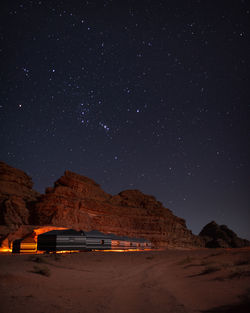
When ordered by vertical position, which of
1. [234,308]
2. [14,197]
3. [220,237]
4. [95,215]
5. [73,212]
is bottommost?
[220,237]

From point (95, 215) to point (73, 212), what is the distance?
433 inches

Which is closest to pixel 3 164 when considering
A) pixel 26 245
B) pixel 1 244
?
pixel 1 244

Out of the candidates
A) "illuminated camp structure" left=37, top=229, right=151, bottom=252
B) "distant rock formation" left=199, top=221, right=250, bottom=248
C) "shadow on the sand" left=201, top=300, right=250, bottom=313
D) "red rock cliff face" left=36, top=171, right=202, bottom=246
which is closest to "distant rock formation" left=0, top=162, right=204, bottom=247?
"red rock cliff face" left=36, top=171, right=202, bottom=246

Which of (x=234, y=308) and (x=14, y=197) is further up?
(x=14, y=197)

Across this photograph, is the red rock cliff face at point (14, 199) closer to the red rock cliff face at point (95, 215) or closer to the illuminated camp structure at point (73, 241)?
the red rock cliff face at point (95, 215)

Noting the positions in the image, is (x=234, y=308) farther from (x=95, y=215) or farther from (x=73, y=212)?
(x=95, y=215)

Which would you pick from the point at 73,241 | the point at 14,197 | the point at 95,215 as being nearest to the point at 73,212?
the point at 95,215

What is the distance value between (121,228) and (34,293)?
6458cm

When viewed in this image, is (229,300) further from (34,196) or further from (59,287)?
(34,196)

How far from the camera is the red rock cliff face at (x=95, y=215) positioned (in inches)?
2159

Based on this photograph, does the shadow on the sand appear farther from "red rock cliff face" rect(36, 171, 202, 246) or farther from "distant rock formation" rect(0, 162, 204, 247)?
"red rock cliff face" rect(36, 171, 202, 246)

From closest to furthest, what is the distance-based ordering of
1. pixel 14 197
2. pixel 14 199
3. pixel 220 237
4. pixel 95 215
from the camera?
1. pixel 14 199
2. pixel 14 197
3. pixel 95 215
4. pixel 220 237

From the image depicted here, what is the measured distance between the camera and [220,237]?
113 m

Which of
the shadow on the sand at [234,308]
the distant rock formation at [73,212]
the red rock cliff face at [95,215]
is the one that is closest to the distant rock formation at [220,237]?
the red rock cliff face at [95,215]
